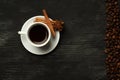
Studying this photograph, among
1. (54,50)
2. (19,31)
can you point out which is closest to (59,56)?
(54,50)

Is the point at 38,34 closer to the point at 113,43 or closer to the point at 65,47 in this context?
the point at 65,47

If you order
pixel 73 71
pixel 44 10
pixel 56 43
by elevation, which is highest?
pixel 44 10

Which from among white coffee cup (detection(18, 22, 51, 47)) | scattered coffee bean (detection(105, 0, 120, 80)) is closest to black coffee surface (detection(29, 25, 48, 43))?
white coffee cup (detection(18, 22, 51, 47))

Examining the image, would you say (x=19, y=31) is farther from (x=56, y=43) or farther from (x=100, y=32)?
(x=100, y=32)

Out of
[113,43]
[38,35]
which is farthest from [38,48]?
[113,43]

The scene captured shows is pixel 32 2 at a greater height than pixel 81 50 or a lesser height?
greater

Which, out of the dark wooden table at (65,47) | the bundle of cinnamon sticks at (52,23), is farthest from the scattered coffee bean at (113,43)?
the bundle of cinnamon sticks at (52,23)

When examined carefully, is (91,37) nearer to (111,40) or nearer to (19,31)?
(111,40)
